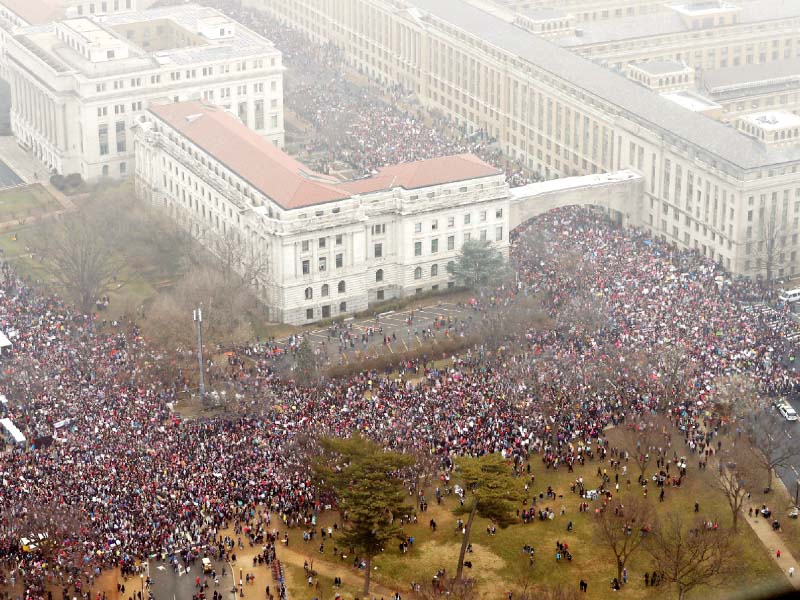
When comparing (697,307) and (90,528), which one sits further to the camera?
(697,307)

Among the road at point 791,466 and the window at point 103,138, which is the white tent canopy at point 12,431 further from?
the window at point 103,138

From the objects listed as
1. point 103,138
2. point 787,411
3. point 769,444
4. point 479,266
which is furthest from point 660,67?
point 769,444

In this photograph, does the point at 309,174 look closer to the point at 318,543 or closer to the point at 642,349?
the point at 642,349

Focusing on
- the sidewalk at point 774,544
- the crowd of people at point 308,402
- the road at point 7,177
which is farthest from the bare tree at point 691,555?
the road at point 7,177

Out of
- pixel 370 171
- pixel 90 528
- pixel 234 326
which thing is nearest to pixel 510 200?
pixel 370 171

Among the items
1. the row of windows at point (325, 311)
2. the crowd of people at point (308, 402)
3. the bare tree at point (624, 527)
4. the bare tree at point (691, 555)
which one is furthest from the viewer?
the row of windows at point (325, 311)

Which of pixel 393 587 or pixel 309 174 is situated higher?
pixel 309 174
